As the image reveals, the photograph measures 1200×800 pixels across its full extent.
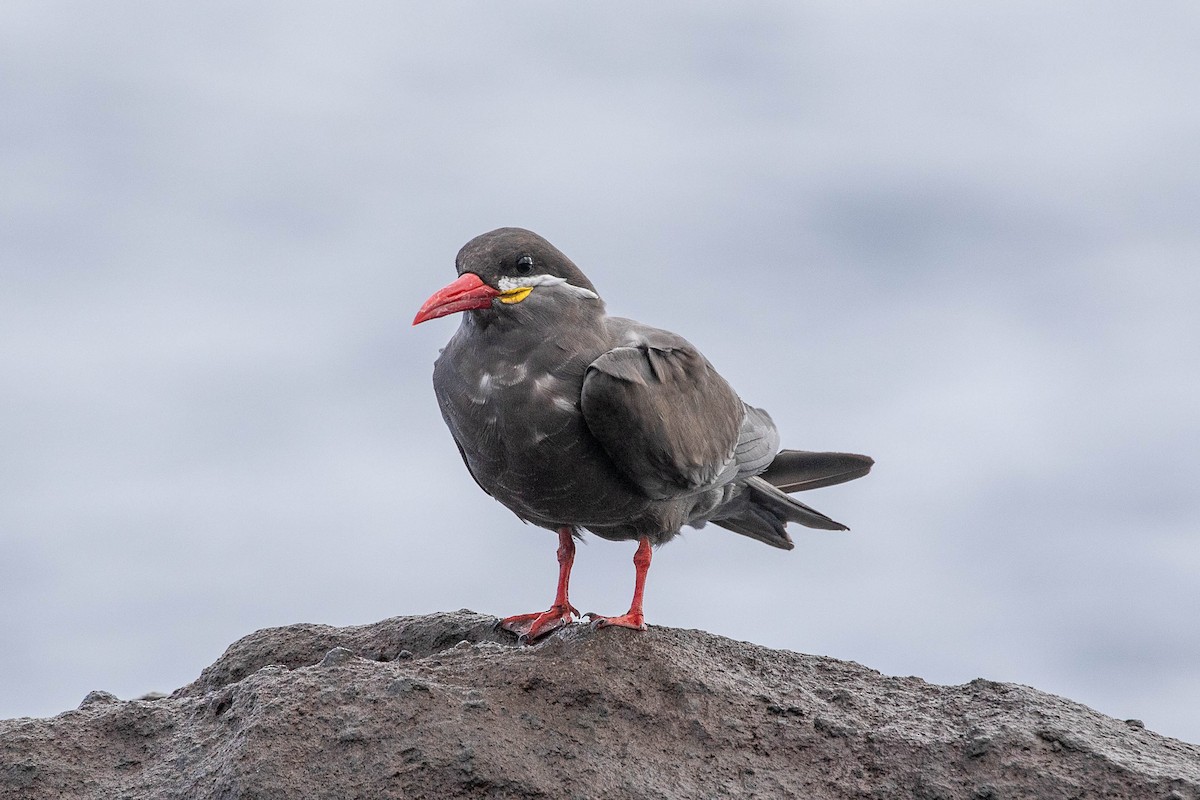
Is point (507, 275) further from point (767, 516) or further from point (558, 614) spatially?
point (767, 516)

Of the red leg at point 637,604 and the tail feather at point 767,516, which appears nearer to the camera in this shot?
the red leg at point 637,604

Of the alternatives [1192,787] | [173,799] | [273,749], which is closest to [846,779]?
[1192,787]

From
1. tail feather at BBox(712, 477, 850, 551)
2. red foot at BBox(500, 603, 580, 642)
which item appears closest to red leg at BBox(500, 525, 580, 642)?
red foot at BBox(500, 603, 580, 642)

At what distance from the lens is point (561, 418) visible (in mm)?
5883

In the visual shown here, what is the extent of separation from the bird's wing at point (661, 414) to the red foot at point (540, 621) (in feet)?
2.86

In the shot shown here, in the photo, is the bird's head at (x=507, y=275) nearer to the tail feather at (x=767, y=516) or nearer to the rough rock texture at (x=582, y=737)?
the rough rock texture at (x=582, y=737)

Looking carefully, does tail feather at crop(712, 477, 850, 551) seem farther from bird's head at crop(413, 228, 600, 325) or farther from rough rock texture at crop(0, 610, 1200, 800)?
bird's head at crop(413, 228, 600, 325)

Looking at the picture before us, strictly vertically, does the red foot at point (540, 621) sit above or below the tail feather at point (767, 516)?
below

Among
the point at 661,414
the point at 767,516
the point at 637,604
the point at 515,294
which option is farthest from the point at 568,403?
the point at 767,516

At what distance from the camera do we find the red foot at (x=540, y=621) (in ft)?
21.3

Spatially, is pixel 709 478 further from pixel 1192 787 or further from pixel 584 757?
pixel 1192 787

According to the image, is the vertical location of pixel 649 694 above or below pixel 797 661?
below

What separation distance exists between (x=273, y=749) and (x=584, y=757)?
1.16 meters

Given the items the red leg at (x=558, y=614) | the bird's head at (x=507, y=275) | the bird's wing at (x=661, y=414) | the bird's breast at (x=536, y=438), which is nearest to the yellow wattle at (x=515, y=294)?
the bird's head at (x=507, y=275)
